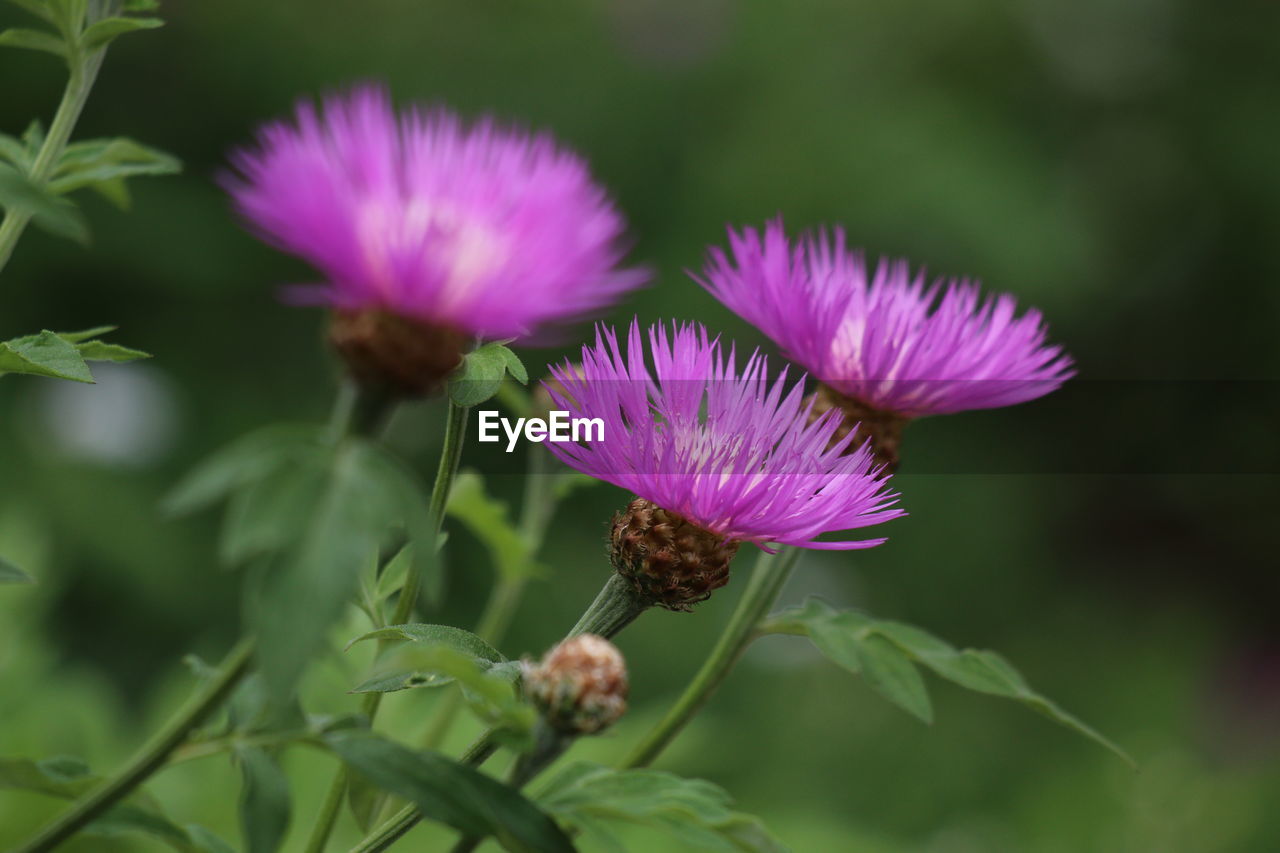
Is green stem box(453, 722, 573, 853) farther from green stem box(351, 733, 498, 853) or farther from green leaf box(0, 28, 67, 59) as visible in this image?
green leaf box(0, 28, 67, 59)

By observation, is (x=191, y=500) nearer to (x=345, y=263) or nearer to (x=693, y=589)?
(x=345, y=263)

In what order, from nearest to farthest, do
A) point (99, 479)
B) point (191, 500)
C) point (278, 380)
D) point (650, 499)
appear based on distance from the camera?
point (191, 500), point (650, 499), point (99, 479), point (278, 380)

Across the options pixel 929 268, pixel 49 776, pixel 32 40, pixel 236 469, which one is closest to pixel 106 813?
pixel 49 776

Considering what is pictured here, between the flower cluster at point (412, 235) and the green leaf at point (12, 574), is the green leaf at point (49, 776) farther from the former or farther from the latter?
the flower cluster at point (412, 235)

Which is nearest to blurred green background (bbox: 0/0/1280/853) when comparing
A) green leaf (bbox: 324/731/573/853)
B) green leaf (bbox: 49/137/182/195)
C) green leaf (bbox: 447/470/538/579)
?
green leaf (bbox: 447/470/538/579)

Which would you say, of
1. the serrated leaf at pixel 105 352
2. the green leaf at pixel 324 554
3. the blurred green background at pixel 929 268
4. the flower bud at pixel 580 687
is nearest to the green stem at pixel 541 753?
the flower bud at pixel 580 687

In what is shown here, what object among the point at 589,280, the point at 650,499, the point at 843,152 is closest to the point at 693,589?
the point at 650,499

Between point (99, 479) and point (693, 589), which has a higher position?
point (693, 589)
